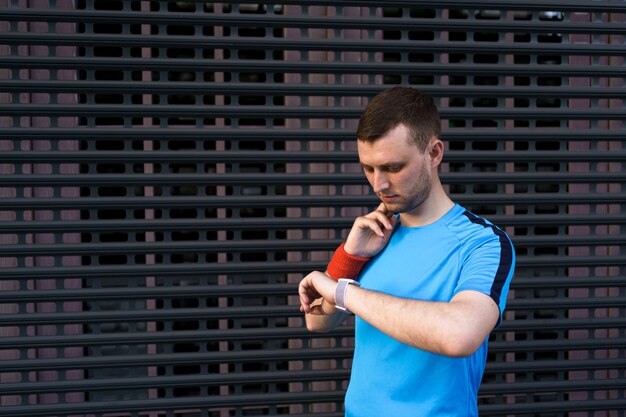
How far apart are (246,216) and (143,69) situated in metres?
1.03

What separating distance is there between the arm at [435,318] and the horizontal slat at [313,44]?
200 centimetres

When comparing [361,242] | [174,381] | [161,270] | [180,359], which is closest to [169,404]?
[174,381]

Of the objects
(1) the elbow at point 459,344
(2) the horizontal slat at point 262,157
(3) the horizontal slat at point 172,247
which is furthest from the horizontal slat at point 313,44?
(1) the elbow at point 459,344

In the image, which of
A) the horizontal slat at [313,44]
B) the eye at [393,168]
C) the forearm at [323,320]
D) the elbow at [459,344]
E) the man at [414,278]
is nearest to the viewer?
the elbow at [459,344]

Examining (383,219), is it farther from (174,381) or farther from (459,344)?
(174,381)

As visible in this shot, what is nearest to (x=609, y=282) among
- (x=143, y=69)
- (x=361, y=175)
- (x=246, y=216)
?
(x=361, y=175)

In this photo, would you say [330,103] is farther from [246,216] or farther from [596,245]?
[596,245]

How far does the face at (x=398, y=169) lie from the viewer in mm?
1706

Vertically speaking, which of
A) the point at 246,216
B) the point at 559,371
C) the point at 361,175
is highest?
the point at 361,175

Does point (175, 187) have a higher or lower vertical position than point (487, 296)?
higher

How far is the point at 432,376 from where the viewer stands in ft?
5.69

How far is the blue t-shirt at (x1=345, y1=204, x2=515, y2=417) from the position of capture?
5.58 ft

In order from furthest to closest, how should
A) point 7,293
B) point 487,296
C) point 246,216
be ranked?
1. point 246,216
2. point 7,293
3. point 487,296

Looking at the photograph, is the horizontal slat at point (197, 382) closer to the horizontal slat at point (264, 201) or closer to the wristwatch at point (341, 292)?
the horizontal slat at point (264, 201)
